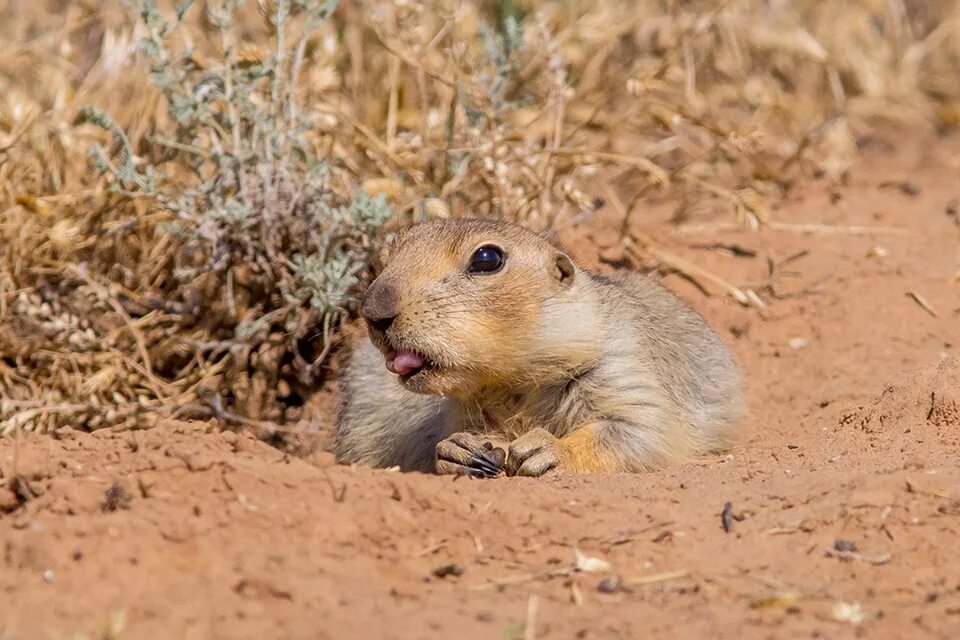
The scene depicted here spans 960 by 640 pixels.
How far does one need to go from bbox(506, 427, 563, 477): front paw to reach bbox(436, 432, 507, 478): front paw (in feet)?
0.19

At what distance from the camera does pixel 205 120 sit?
21.0 feet

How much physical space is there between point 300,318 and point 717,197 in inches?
120

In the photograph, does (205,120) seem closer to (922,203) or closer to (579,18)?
(579,18)

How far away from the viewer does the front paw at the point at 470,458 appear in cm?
537

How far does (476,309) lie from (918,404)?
187 centimetres

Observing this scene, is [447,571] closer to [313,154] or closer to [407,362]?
[407,362]

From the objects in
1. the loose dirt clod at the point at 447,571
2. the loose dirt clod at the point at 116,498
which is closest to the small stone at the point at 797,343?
the loose dirt clod at the point at 447,571

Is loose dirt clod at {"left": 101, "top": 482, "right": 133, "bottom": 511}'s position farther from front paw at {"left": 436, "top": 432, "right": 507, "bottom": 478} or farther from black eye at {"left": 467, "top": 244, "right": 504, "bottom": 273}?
black eye at {"left": 467, "top": 244, "right": 504, "bottom": 273}

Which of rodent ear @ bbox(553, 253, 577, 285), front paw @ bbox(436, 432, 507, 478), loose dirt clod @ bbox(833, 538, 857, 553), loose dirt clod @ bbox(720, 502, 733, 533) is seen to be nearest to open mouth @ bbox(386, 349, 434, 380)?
front paw @ bbox(436, 432, 507, 478)

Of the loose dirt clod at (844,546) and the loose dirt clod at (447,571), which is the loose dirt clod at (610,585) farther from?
the loose dirt clod at (844,546)

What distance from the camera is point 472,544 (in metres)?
4.16

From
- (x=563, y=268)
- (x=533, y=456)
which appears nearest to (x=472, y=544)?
(x=533, y=456)

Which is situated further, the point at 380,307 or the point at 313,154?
the point at 313,154

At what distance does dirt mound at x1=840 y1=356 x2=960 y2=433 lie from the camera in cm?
555
